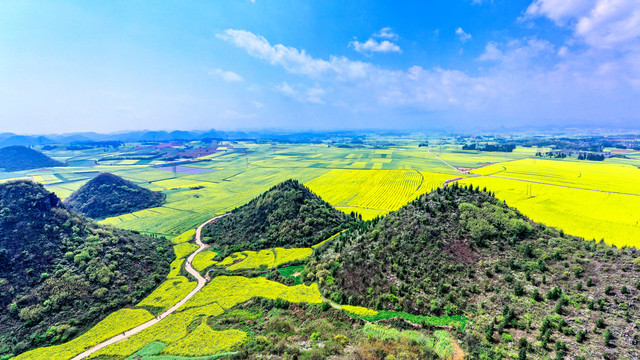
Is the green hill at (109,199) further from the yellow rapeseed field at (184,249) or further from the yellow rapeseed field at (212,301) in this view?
the yellow rapeseed field at (212,301)

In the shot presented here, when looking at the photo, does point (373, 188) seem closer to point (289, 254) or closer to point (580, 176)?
point (289, 254)

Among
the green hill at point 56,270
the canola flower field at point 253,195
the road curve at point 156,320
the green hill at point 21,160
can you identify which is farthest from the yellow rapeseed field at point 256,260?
the green hill at point 21,160

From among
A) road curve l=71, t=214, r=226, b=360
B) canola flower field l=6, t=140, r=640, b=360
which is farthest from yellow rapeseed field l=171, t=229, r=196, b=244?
road curve l=71, t=214, r=226, b=360

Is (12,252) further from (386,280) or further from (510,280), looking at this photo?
(510,280)

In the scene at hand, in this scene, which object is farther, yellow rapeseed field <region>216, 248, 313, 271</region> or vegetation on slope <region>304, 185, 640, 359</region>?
yellow rapeseed field <region>216, 248, 313, 271</region>

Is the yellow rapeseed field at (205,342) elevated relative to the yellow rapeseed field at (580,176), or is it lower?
lower

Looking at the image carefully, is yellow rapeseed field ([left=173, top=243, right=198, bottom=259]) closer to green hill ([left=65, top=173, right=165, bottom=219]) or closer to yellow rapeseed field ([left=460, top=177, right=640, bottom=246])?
green hill ([left=65, top=173, right=165, bottom=219])
